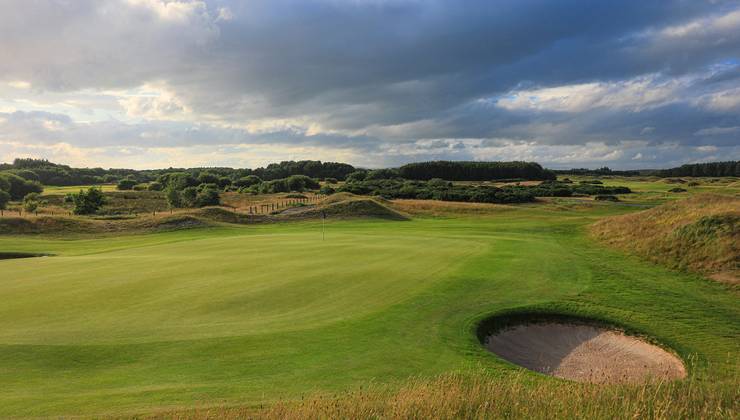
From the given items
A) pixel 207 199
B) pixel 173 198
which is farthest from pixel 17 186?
pixel 207 199

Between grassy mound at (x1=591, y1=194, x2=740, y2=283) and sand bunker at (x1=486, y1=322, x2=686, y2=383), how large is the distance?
33.8 ft

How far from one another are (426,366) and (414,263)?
10.8 m

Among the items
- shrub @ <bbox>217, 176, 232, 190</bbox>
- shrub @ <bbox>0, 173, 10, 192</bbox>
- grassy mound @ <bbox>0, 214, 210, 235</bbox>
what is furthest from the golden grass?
shrub @ <bbox>0, 173, 10, 192</bbox>

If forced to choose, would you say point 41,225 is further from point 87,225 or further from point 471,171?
point 471,171

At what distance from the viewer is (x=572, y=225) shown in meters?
39.2

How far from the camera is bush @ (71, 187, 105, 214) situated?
66.0m

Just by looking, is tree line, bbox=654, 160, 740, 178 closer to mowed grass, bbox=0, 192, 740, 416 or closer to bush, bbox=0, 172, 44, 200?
mowed grass, bbox=0, 192, 740, 416

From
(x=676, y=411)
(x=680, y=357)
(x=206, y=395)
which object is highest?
(x=676, y=411)

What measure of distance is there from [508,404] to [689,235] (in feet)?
78.0

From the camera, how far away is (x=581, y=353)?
511 inches

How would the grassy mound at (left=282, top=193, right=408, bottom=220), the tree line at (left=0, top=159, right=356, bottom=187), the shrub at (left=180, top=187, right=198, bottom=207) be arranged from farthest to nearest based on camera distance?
the tree line at (left=0, top=159, right=356, bottom=187) → the shrub at (left=180, top=187, right=198, bottom=207) → the grassy mound at (left=282, top=193, right=408, bottom=220)

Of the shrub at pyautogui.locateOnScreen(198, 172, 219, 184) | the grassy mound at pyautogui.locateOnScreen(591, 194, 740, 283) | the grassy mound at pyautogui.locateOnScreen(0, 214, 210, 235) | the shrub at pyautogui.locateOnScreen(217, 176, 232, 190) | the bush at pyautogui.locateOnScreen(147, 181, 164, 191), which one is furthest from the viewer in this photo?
the shrub at pyautogui.locateOnScreen(217, 176, 232, 190)

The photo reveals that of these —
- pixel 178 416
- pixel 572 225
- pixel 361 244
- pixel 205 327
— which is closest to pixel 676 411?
pixel 178 416

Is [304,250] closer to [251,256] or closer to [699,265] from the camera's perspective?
[251,256]
